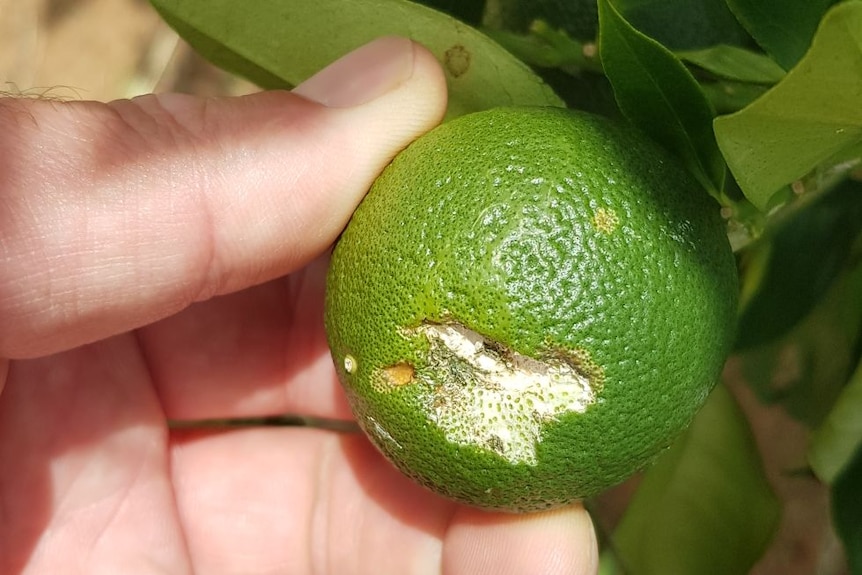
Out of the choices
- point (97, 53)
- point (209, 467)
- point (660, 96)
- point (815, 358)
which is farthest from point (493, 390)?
point (97, 53)

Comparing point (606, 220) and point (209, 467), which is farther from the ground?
point (606, 220)

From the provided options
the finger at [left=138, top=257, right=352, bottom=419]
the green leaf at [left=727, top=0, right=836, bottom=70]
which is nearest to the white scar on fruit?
the green leaf at [left=727, top=0, right=836, bottom=70]

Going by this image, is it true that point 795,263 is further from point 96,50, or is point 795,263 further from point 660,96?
point 96,50

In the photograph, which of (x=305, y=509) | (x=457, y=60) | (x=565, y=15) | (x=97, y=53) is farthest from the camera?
(x=97, y=53)

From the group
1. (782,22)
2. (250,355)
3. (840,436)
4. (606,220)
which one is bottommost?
(250,355)

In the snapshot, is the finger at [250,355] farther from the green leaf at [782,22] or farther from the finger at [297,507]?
the green leaf at [782,22]

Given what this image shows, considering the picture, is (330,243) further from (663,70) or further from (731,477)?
(731,477)

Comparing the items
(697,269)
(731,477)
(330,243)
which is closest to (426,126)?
(330,243)
